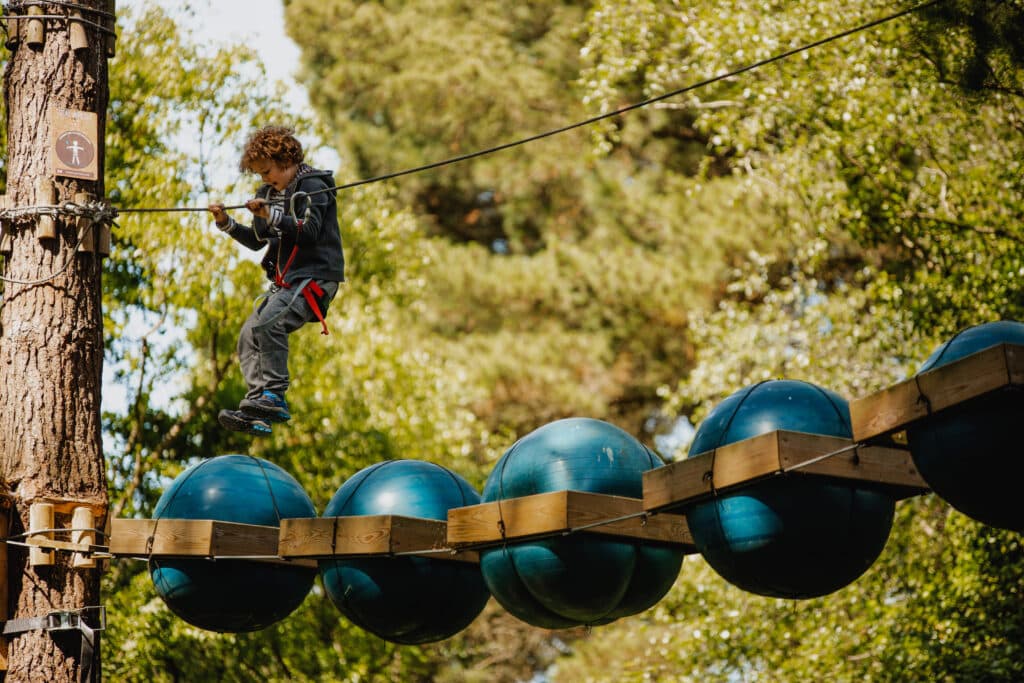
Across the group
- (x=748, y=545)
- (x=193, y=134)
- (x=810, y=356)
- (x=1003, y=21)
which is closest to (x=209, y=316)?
(x=193, y=134)

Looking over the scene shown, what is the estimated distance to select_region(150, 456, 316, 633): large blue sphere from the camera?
6266 millimetres

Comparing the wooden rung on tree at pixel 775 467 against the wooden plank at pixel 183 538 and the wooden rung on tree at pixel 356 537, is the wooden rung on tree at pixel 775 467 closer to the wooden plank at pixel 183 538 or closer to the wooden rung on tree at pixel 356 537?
the wooden rung on tree at pixel 356 537

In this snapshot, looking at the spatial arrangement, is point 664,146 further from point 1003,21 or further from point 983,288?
point 1003,21

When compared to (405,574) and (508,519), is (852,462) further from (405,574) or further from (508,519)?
(405,574)

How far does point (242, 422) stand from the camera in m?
6.56

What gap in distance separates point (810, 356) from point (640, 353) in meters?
9.16

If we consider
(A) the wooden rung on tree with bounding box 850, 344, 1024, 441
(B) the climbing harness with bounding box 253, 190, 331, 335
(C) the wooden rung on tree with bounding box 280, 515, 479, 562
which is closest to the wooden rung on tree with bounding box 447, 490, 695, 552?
(C) the wooden rung on tree with bounding box 280, 515, 479, 562

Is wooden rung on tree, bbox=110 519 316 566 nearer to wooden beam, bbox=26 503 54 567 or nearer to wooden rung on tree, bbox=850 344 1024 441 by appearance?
wooden beam, bbox=26 503 54 567

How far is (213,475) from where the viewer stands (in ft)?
21.1

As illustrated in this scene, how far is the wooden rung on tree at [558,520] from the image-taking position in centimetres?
557

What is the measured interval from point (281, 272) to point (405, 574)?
167cm

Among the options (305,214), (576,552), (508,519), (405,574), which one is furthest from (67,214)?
(576,552)

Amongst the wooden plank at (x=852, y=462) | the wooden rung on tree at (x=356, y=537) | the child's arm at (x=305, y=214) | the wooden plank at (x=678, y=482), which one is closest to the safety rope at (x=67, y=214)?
the child's arm at (x=305, y=214)

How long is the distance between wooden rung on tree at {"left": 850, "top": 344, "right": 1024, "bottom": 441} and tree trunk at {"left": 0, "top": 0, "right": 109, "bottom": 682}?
3.31m
